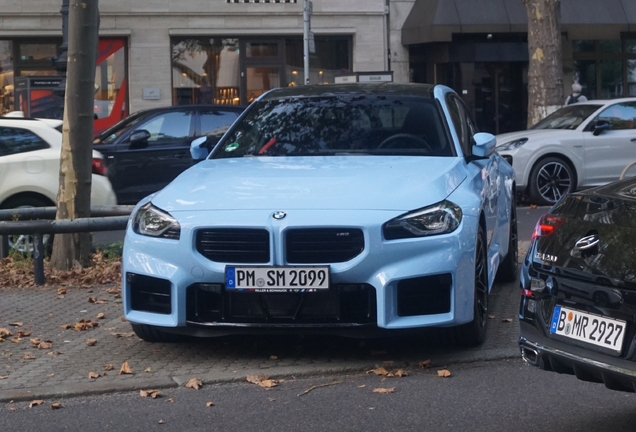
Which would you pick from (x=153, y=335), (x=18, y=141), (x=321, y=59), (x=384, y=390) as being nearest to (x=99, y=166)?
(x=18, y=141)

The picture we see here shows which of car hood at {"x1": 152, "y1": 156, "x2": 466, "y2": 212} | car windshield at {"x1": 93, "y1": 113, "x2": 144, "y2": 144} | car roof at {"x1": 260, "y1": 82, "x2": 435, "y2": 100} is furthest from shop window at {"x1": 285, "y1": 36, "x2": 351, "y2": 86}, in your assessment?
car hood at {"x1": 152, "y1": 156, "x2": 466, "y2": 212}

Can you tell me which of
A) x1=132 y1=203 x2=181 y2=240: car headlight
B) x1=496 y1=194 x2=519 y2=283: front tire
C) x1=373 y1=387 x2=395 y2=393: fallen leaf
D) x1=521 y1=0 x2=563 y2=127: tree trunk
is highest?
x1=521 y1=0 x2=563 y2=127: tree trunk

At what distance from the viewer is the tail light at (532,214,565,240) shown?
4805mm

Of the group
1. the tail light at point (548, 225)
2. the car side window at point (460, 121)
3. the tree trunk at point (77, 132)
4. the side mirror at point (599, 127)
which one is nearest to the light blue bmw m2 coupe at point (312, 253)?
the car side window at point (460, 121)

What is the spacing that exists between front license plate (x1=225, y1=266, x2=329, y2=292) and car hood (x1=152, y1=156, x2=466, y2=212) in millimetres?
368

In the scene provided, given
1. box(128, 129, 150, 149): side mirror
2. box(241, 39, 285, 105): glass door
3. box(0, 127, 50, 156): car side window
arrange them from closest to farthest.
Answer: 1. box(0, 127, 50, 156): car side window
2. box(128, 129, 150, 149): side mirror
3. box(241, 39, 285, 105): glass door

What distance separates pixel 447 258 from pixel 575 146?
1117 centimetres

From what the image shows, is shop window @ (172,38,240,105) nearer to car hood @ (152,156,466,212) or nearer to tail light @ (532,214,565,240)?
car hood @ (152,156,466,212)

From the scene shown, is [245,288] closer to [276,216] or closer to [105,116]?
[276,216]

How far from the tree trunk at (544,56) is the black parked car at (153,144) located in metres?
7.20

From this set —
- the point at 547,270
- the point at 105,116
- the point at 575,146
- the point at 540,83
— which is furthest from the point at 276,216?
the point at 105,116

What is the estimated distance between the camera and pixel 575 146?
16.5 metres

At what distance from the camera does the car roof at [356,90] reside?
7.77 m

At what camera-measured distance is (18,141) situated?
11797mm
